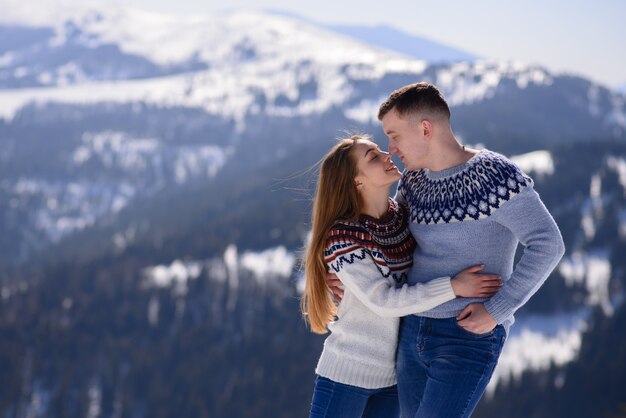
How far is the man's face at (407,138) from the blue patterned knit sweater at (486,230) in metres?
0.23

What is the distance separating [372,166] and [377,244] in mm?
670

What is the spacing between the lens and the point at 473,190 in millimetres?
6359

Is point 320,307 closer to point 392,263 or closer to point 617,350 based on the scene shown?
point 392,263

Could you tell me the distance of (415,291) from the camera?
6.43 m

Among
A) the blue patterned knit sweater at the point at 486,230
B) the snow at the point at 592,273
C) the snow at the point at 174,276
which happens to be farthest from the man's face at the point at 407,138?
the snow at the point at 174,276

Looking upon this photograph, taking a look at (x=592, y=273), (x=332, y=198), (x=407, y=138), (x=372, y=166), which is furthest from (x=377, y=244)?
(x=592, y=273)

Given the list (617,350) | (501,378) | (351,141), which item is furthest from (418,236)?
(617,350)

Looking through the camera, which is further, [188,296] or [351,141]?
[188,296]

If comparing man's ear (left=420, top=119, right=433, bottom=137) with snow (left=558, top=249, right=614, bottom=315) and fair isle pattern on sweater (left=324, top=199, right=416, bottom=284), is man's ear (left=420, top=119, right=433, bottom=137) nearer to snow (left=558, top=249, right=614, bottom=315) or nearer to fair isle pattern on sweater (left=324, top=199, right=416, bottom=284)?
fair isle pattern on sweater (left=324, top=199, right=416, bottom=284)

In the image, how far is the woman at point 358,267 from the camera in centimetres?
674

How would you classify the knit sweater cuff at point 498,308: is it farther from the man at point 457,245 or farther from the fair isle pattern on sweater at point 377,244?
the fair isle pattern on sweater at point 377,244

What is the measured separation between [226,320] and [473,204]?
171 m

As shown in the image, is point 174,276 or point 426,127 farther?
point 174,276

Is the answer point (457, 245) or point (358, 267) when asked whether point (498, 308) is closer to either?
point (457, 245)
